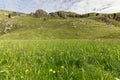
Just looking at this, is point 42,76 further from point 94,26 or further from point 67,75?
point 94,26

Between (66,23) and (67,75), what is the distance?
166784 mm

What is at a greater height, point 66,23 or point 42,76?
point 42,76

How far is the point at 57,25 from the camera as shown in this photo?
570ft

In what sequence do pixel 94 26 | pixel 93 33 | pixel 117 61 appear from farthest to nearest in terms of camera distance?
pixel 94 26 → pixel 93 33 → pixel 117 61

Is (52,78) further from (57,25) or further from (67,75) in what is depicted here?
(57,25)

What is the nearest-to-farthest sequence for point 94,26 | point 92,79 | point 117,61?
point 92,79 → point 117,61 → point 94,26

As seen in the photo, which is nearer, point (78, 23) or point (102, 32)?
point (102, 32)

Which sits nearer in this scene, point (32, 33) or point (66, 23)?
point (32, 33)

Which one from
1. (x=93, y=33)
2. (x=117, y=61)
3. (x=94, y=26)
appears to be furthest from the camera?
(x=94, y=26)

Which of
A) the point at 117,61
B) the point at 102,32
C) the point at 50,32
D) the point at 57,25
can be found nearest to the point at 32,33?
the point at 50,32

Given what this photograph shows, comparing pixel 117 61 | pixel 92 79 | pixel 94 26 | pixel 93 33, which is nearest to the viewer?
pixel 92 79

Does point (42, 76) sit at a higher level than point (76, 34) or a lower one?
higher

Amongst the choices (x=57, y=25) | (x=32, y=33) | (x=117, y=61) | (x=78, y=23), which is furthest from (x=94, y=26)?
(x=117, y=61)

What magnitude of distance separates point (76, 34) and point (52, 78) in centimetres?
14870
